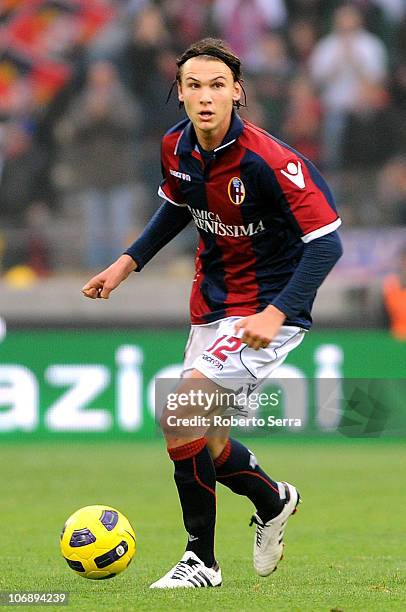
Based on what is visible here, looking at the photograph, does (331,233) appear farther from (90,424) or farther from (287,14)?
(287,14)

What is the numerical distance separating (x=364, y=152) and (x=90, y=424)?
4610 mm

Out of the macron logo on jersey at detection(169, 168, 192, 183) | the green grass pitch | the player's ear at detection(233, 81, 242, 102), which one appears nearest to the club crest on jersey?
the macron logo on jersey at detection(169, 168, 192, 183)

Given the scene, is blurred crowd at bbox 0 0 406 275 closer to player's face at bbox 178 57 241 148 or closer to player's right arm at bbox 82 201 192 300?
player's right arm at bbox 82 201 192 300

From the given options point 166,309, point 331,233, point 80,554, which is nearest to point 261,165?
point 331,233

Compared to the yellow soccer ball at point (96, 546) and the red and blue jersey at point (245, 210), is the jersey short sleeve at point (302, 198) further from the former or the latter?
the yellow soccer ball at point (96, 546)

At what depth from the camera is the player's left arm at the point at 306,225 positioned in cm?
522

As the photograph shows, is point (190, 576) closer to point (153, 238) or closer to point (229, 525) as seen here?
point (153, 238)

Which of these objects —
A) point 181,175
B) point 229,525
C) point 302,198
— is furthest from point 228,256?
point 229,525

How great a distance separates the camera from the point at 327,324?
13.6m

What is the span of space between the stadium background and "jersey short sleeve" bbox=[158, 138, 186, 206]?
489 cm

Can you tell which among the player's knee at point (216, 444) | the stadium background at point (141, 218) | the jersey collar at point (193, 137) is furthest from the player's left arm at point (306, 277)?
the stadium background at point (141, 218)

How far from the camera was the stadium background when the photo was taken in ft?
42.1

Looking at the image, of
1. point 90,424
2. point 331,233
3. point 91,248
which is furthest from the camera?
point 91,248

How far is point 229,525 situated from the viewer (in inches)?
320
